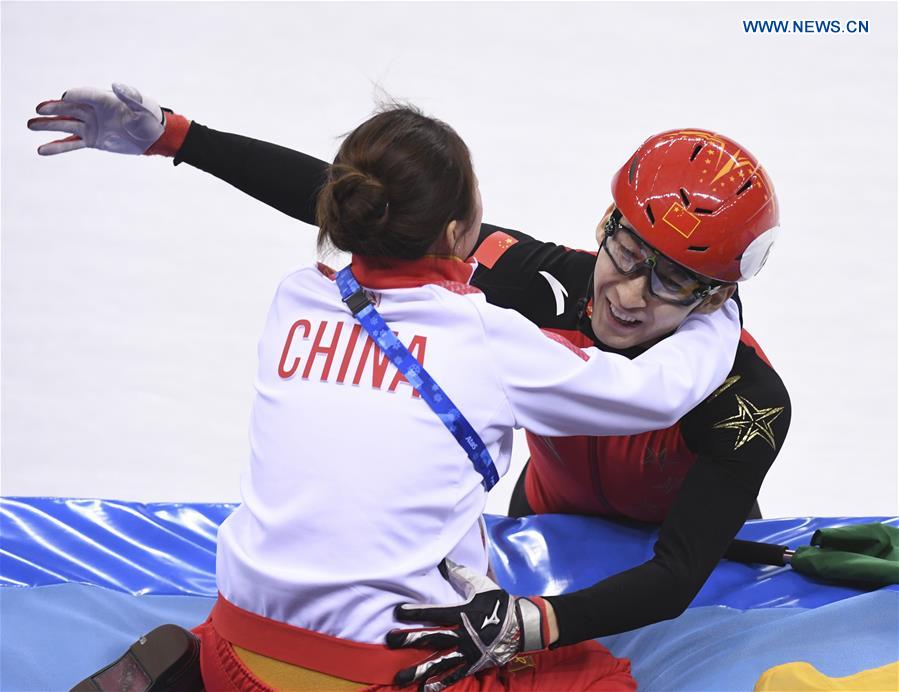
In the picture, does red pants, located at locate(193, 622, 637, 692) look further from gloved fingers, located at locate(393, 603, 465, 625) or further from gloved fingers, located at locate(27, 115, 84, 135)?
gloved fingers, located at locate(27, 115, 84, 135)

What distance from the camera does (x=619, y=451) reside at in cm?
256

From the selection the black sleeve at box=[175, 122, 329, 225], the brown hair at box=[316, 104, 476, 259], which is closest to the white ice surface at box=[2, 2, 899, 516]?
the black sleeve at box=[175, 122, 329, 225]

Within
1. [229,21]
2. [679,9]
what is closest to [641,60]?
[679,9]

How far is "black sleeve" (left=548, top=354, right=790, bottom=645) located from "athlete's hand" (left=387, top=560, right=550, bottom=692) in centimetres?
9

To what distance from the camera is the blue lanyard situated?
1.76 metres

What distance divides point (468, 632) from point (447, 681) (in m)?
0.09

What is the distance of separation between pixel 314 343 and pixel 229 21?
14.4 ft

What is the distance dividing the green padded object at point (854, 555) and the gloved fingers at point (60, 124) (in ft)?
5.97

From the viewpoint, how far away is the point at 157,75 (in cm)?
551

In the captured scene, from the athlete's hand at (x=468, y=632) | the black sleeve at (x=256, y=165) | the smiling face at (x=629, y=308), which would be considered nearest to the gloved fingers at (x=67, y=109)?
the black sleeve at (x=256, y=165)

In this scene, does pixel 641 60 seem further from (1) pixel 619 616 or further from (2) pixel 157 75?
(1) pixel 619 616

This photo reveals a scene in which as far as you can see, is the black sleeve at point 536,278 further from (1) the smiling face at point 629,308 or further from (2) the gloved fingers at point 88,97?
(2) the gloved fingers at point 88,97
